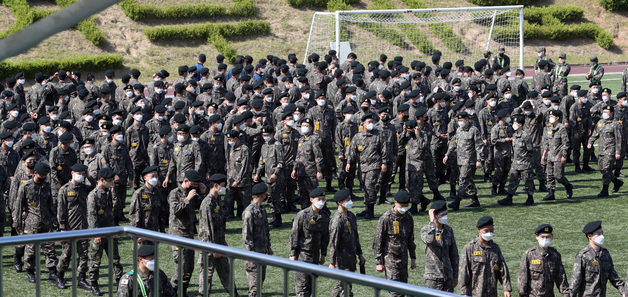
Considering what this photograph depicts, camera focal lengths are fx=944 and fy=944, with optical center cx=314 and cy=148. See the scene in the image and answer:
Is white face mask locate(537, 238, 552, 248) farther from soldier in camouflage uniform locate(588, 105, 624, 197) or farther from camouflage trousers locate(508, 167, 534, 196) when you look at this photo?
soldier in camouflage uniform locate(588, 105, 624, 197)

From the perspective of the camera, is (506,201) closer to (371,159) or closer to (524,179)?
(524,179)

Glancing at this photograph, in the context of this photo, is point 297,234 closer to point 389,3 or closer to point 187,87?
point 187,87

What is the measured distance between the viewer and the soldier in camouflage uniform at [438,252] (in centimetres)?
1045

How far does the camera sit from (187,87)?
69.3 feet

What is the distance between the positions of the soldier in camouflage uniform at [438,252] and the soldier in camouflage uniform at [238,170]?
17.8ft

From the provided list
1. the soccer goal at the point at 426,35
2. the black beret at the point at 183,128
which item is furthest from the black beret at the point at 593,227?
the soccer goal at the point at 426,35

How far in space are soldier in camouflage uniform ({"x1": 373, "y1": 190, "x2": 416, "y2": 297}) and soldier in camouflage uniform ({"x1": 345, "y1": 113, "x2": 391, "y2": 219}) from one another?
4619 mm

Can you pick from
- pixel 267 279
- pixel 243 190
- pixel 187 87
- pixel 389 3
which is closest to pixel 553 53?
pixel 389 3

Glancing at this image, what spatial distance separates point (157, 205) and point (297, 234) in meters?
2.26

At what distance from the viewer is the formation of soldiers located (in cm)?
1120

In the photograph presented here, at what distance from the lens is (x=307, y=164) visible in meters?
16.0

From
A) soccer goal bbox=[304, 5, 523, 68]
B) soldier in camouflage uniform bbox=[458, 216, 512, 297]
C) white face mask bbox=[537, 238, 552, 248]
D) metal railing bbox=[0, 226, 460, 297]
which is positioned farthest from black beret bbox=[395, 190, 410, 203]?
soccer goal bbox=[304, 5, 523, 68]

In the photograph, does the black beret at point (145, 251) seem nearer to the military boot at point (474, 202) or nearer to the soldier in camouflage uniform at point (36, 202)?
the soldier in camouflage uniform at point (36, 202)

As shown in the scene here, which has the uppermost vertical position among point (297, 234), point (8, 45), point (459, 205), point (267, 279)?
point (8, 45)
